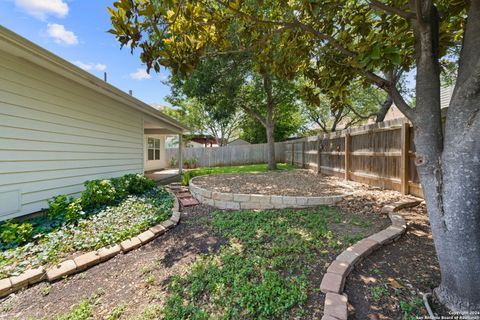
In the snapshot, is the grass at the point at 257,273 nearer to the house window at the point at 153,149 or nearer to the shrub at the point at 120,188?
the shrub at the point at 120,188

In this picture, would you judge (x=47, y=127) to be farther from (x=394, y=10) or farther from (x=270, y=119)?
(x=270, y=119)

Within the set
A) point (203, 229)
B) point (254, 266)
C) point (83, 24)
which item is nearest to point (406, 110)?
point (254, 266)

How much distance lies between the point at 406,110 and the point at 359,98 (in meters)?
16.0

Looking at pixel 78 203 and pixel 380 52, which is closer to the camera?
pixel 380 52

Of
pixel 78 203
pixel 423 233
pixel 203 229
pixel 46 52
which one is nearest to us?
pixel 423 233

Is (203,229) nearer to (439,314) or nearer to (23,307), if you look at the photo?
(23,307)

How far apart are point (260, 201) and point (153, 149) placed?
10.7 metres

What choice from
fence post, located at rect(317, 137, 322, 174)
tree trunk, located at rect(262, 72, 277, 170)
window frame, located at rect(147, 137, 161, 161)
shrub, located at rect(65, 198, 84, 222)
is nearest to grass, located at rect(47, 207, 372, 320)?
shrub, located at rect(65, 198, 84, 222)

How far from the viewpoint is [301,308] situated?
178cm

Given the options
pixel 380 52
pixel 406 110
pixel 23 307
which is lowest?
pixel 23 307

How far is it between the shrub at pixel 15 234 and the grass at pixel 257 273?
2.48 metres

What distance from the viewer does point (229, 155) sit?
1645 cm

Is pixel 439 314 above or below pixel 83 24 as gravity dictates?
below

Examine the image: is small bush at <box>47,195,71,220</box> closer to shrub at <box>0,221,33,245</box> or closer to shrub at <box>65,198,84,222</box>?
shrub at <box>65,198,84,222</box>
